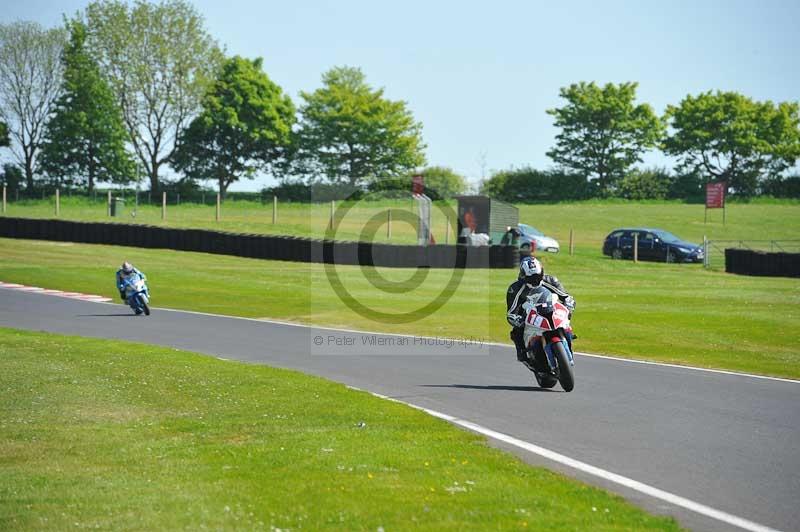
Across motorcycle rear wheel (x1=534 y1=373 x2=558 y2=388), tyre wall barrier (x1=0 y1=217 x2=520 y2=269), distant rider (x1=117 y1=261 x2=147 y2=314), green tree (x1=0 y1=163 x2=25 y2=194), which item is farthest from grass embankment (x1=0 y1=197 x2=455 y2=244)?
motorcycle rear wheel (x1=534 y1=373 x2=558 y2=388)

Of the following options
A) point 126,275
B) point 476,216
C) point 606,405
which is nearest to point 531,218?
point 476,216

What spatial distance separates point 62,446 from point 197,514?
9.50 ft

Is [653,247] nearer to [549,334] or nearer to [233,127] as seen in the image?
[549,334]

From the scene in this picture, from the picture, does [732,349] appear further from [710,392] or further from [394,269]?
[394,269]

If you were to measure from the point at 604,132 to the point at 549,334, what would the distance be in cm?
7641

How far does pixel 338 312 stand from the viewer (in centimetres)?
2623

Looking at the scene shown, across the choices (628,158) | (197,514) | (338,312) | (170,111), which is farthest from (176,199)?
(197,514)

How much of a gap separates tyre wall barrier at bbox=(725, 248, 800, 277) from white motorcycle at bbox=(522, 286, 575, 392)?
25209 mm

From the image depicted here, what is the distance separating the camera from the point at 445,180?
10412 cm

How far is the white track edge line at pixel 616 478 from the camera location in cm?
660

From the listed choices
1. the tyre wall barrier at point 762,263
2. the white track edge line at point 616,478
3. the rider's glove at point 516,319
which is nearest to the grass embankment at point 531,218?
the tyre wall barrier at point 762,263

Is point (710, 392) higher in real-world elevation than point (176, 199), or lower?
lower

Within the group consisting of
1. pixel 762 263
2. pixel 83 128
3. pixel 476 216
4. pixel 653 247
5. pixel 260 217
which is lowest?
pixel 762 263

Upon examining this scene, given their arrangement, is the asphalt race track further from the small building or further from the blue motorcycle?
the small building
